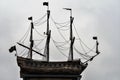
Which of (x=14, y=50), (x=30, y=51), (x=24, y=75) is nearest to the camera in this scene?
(x=24, y=75)

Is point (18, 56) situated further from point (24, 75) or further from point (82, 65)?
point (82, 65)

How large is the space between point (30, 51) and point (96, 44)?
27.4 feet

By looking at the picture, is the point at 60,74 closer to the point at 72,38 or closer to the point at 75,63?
the point at 75,63

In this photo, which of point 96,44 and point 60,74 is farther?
point 96,44

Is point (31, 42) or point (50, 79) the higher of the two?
point (31, 42)

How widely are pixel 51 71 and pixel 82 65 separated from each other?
390cm

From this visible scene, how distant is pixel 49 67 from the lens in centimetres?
3572

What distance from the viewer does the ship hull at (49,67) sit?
35.2 metres

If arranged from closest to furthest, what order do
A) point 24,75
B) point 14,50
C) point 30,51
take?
point 24,75 < point 14,50 < point 30,51

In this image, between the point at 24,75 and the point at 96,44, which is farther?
the point at 96,44

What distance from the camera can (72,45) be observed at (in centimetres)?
4169

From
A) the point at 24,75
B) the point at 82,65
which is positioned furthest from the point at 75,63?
the point at 24,75

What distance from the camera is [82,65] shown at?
37094 millimetres

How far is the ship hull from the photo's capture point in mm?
35250
